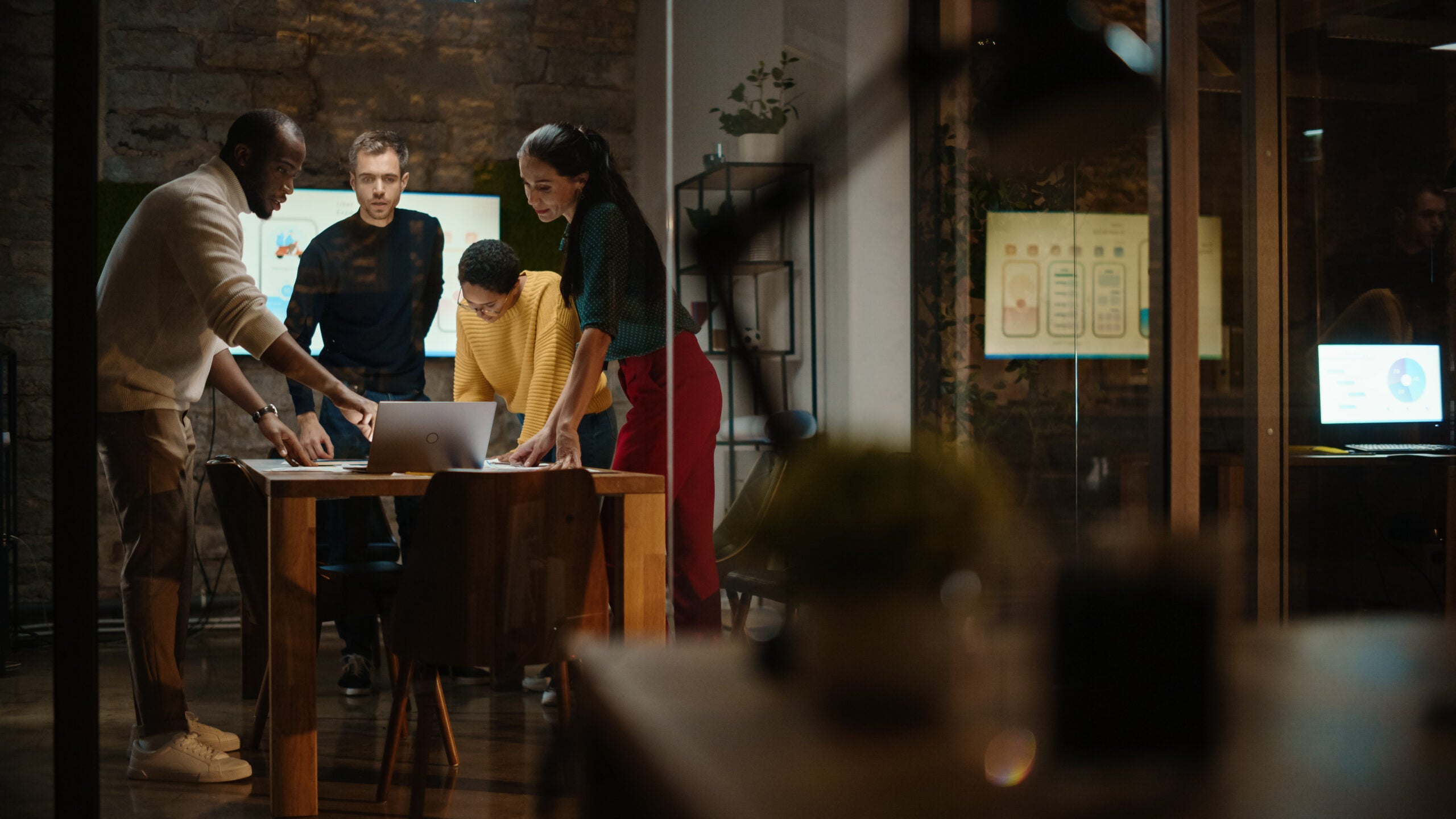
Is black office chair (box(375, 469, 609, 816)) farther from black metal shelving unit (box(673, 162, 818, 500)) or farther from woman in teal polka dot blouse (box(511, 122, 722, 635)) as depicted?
black metal shelving unit (box(673, 162, 818, 500))

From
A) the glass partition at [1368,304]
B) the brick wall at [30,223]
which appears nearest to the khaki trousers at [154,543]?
the brick wall at [30,223]

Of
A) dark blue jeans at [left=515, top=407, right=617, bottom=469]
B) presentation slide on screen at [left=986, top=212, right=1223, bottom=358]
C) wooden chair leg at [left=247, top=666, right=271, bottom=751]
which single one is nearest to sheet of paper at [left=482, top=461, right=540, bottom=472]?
dark blue jeans at [left=515, top=407, right=617, bottom=469]

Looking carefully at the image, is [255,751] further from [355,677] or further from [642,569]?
[642,569]

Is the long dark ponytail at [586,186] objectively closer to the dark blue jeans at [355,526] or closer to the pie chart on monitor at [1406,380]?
the dark blue jeans at [355,526]

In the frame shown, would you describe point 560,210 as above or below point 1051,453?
above

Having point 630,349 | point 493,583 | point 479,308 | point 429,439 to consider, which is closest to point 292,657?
point 493,583

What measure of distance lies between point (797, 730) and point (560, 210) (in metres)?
2.34

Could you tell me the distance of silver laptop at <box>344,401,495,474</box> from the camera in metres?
2.49

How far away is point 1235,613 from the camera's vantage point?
605 millimetres

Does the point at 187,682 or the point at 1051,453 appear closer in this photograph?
the point at 187,682

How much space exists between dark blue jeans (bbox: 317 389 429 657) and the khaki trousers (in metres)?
0.36

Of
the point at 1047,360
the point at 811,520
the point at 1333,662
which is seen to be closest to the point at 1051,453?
the point at 1047,360

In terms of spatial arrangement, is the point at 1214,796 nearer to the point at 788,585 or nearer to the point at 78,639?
the point at 788,585

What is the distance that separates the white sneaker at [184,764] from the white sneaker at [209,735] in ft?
0.03
